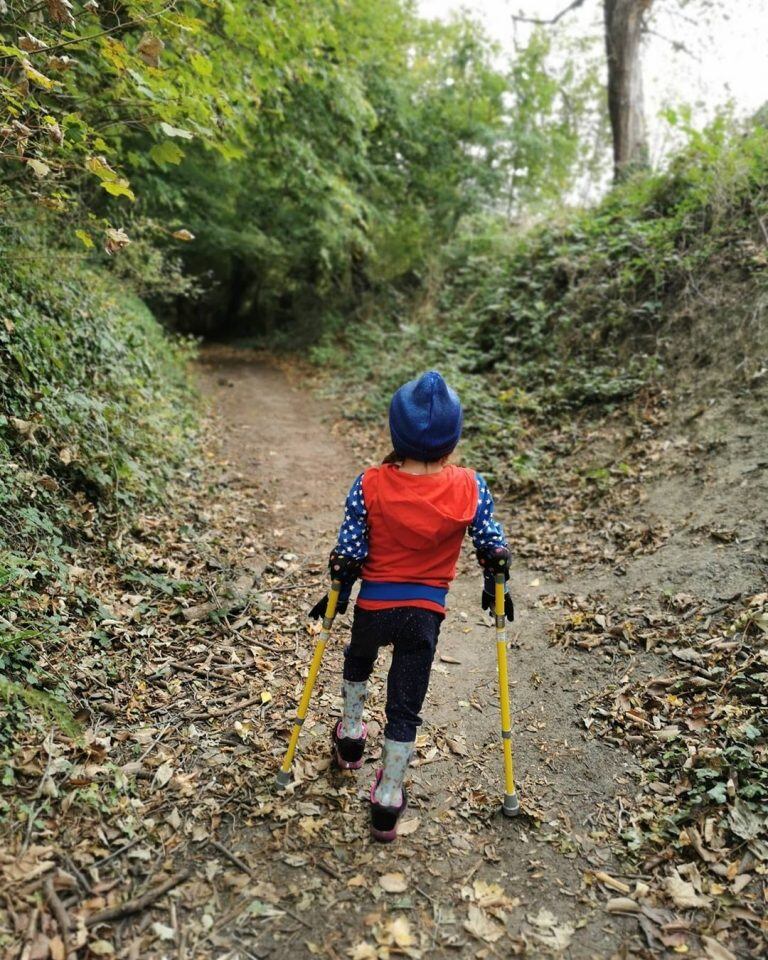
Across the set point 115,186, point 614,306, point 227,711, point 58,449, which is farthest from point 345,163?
point 227,711

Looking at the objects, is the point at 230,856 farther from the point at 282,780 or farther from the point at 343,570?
the point at 343,570

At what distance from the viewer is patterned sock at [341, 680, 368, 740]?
342 centimetres

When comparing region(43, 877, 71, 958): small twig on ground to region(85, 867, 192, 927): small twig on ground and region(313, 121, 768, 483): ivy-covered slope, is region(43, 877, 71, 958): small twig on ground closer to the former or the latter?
region(85, 867, 192, 927): small twig on ground

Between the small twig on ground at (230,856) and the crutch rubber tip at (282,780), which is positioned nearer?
the small twig on ground at (230,856)

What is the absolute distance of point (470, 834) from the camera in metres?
3.23

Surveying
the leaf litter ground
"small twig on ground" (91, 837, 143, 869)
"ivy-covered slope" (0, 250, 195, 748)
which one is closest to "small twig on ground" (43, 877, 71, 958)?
the leaf litter ground

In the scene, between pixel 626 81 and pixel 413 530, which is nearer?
pixel 413 530

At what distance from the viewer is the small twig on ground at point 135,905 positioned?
2.51 meters

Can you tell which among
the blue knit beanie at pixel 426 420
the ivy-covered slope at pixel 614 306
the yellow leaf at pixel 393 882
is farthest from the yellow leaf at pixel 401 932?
the ivy-covered slope at pixel 614 306

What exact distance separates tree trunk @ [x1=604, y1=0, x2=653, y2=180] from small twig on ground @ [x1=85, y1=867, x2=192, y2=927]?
13272 mm

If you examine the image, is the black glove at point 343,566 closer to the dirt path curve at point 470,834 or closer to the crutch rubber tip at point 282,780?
the crutch rubber tip at point 282,780

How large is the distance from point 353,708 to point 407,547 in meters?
1.04

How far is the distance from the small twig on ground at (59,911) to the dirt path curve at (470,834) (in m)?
0.68

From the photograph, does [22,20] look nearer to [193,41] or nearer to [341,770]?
[193,41]
